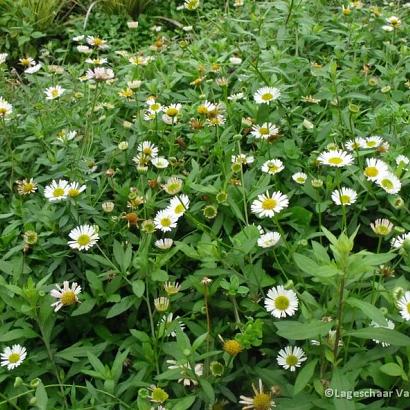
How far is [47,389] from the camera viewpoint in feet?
4.56

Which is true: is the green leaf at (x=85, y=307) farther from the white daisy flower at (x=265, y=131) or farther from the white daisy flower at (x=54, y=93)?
the white daisy flower at (x=54, y=93)

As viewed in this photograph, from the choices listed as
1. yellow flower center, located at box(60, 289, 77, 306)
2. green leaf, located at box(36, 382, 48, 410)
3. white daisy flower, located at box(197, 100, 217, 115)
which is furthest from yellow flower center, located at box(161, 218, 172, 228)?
green leaf, located at box(36, 382, 48, 410)

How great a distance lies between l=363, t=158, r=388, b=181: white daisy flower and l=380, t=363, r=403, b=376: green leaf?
589 mm

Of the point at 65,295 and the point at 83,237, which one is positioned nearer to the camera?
the point at 65,295

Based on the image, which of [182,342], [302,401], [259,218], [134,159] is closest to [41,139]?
A: [134,159]

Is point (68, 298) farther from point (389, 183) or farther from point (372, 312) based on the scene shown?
point (389, 183)

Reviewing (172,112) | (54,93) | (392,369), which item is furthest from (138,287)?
(54,93)

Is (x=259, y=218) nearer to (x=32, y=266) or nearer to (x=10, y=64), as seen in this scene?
(x=32, y=266)

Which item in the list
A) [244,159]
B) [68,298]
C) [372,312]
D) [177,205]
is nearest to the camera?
[372,312]

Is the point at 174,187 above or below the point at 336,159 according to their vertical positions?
below

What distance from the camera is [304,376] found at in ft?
3.83

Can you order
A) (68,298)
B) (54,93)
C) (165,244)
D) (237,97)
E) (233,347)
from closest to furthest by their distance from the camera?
(233,347), (68,298), (165,244), (237,97), (54,93)

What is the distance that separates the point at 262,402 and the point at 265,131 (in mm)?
930

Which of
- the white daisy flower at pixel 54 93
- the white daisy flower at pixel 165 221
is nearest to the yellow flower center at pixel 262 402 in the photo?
the white daisy flower at pixel 165 221
